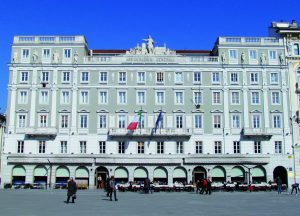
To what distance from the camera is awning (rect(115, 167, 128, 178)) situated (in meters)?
63.4

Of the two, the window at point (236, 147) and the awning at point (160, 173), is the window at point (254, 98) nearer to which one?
the window at point (236, 147)

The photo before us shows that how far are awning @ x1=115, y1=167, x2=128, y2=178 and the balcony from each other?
4.34m

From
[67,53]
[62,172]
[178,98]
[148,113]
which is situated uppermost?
[67,53]

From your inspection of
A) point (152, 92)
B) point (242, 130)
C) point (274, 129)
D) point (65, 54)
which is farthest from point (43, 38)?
point (274, 129)

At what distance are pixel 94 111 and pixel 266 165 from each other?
26.2 m

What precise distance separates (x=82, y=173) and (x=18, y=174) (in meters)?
9.15

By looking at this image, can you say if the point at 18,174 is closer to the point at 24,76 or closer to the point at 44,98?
the point at 44,98

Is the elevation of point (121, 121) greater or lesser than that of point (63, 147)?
greater

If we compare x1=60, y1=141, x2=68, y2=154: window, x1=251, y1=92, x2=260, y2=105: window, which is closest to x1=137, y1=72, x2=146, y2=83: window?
x1=60, y1=141, x2=68, y2=154: window

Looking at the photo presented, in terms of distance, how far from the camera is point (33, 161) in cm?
6225

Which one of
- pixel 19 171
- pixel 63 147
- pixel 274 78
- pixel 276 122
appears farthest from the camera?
pixel 274 78

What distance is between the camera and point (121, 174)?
63500 millimetres

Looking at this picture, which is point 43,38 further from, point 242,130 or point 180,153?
point 242,130

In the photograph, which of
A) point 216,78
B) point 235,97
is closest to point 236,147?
point 235,97
